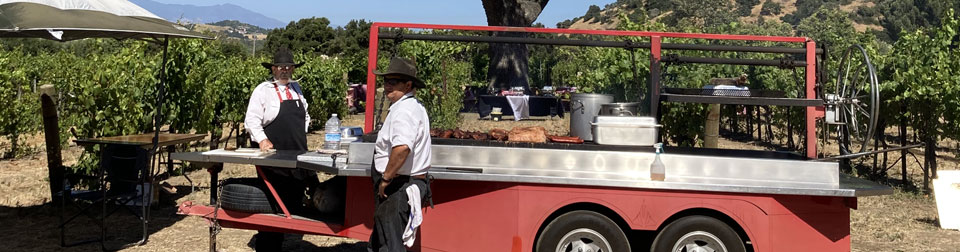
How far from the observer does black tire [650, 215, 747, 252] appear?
520 cm

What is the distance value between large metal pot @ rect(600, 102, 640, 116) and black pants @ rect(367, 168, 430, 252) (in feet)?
5.37

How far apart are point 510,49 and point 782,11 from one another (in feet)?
329

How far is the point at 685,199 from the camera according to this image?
5172mm

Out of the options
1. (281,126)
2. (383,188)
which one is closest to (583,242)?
(383,188)

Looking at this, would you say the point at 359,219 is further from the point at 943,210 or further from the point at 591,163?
the point at 943,210

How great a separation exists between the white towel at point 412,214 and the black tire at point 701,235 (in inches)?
63.8

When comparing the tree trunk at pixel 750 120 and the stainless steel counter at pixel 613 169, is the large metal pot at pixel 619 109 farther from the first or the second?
the tree trunk at pixel 750 120

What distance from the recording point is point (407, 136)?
4734mm

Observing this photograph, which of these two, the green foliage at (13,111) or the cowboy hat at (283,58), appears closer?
the cowboy hat at (283,58)

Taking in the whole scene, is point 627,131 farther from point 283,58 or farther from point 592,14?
point 592,14

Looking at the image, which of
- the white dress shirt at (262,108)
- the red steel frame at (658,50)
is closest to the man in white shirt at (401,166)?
the red steel frame at (658,50)

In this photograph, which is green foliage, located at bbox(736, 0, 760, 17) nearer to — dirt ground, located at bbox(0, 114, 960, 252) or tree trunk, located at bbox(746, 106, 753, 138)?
tree trunk, located at bbox(746, 106, 753, 138)

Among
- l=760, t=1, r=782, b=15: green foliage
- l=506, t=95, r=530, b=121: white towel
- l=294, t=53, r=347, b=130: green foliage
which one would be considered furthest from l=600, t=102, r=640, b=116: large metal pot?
l=760, t=1, r=782, b=15: green foliage

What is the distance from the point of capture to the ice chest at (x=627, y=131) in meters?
5.52
